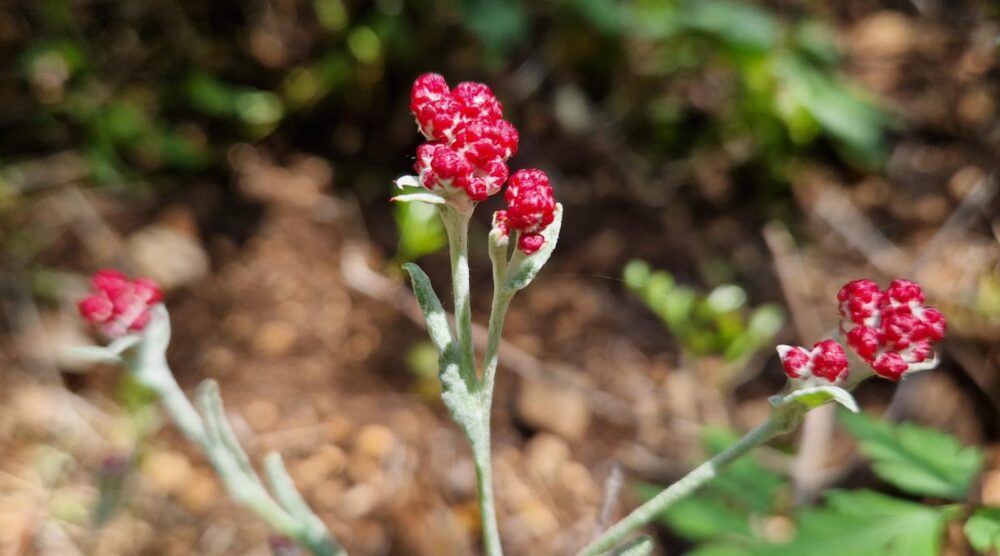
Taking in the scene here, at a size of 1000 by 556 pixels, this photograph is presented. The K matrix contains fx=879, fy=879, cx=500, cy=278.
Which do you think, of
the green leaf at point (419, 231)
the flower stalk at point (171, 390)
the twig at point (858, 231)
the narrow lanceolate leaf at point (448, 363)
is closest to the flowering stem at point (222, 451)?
the flower stalk at point (171, 390)

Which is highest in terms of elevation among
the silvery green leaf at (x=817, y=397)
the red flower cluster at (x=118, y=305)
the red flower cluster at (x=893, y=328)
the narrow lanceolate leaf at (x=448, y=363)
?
the red flower cluster at (x=893, y=328)

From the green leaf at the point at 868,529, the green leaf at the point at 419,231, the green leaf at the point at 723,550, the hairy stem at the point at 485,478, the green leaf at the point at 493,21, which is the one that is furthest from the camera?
the green leaf at the point at 493,21

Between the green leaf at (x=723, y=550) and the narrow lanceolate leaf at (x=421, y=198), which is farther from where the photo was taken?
the green leaf at (x=723, y=550)

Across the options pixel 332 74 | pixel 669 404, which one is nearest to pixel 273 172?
pixel 332 74

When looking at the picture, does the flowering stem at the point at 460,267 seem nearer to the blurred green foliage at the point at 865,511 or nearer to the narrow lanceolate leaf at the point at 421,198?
the narrow lanceolate leaf at the point at 421,198

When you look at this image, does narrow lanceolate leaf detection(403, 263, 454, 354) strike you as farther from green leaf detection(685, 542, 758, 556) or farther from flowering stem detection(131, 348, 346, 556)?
green leaf detection(685, 542, 758, 556)

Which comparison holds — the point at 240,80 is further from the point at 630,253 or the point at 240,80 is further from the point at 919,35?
the point at 919,35

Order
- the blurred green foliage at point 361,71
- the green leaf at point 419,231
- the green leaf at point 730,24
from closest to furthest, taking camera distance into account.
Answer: the green leaf at point 419,231 → the green leaf at point 730,24 → the blurred green foliage at point 361,71
